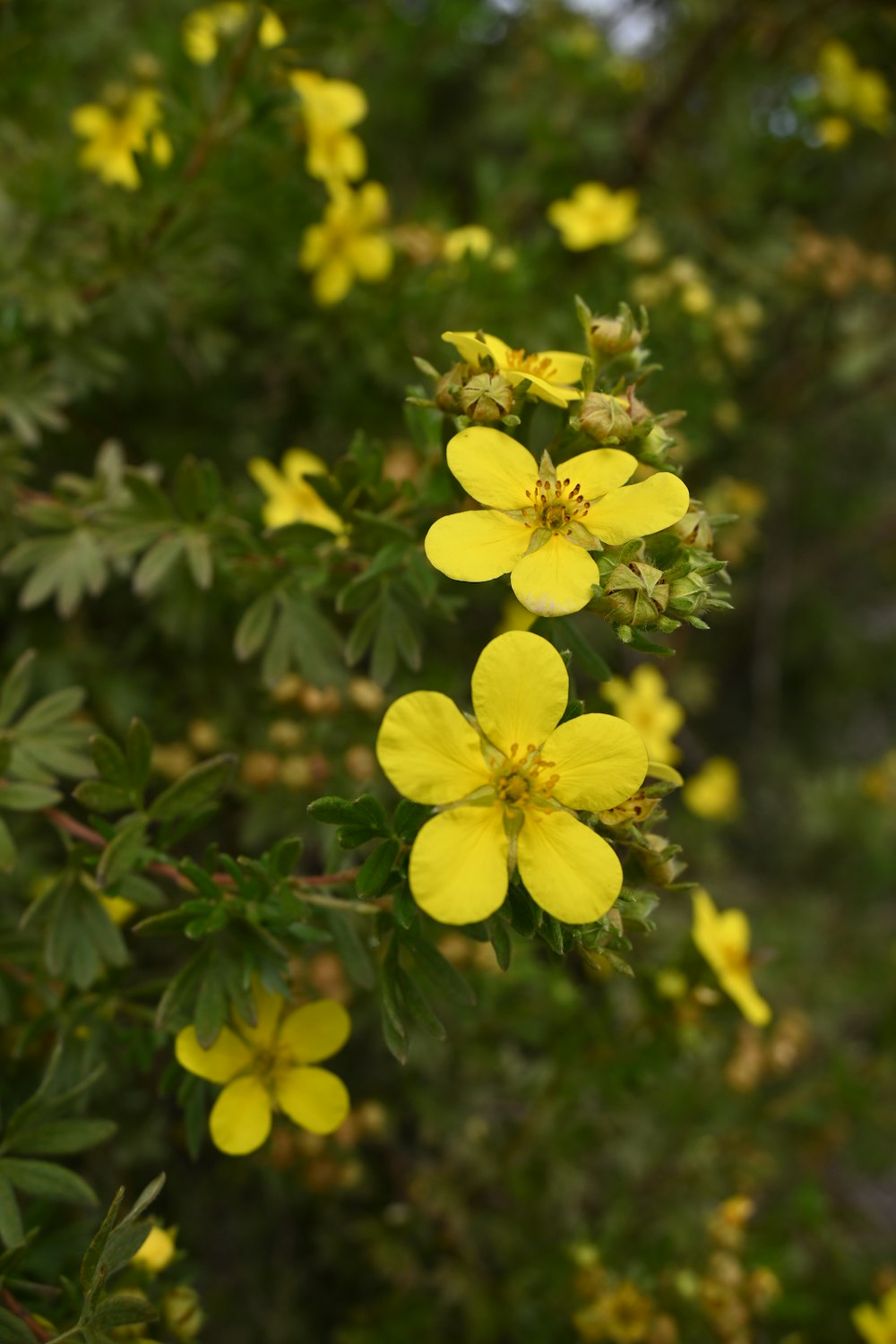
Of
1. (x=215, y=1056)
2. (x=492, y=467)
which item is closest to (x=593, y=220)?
(x=492, y=467)

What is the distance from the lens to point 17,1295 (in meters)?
1.18

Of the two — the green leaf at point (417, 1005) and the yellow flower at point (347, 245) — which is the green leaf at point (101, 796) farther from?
the yellow flower at point (347, 245)

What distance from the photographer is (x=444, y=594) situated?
5.40 ft

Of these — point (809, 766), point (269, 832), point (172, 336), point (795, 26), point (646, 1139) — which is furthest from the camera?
point (809, 766)

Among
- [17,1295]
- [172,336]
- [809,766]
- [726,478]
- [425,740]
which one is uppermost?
[425,740]

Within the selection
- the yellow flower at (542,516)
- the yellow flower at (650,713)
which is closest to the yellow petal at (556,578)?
→ the yellow flower at (542,516)

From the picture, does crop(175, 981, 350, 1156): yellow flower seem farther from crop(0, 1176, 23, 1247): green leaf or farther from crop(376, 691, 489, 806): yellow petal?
crop(376, 691, 489, 806): yellow petal

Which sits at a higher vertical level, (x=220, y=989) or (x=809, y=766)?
(x=220, y=989)

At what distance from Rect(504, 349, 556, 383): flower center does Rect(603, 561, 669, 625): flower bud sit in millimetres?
297

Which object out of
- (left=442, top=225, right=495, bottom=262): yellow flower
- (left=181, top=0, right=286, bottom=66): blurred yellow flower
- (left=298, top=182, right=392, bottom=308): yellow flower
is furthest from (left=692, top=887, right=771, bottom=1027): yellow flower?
(left=181, top=0, right=286, bottom=66): blurred yellow flower

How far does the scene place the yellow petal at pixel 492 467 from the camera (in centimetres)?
104

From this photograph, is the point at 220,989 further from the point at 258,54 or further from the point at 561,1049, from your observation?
the point at 258,54

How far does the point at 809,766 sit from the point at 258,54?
3137 mm

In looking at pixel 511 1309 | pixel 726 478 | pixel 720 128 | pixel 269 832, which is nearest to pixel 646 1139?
pixel 511 1309
